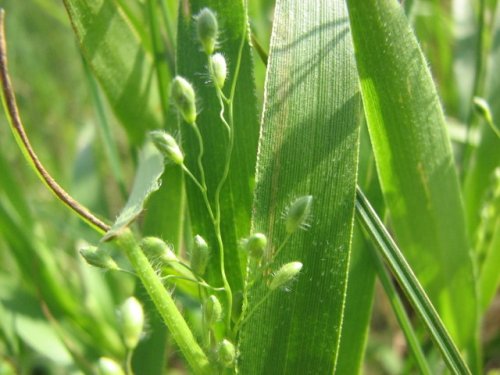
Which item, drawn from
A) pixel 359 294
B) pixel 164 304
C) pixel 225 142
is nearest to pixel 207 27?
pixel 225 142

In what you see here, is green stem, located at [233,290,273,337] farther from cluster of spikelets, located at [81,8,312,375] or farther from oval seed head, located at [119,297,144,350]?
oval seed head, located at [119,297,144,350]

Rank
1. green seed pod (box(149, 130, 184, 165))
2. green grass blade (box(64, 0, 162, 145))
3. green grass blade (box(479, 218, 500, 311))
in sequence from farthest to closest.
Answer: green grass blade (box(479, 218, 500, 311)), green grass blade (box(64, 0, 162, 145)), green seed pod (box(149, 130, 184, 165))

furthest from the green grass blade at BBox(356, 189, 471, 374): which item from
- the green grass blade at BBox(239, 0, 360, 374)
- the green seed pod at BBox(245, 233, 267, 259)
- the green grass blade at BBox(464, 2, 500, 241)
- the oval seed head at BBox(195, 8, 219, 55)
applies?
the green grass blade at BBox(464, 2, 500, 241)

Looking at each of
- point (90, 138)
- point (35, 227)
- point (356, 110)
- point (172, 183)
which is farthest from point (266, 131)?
point (90, 138)

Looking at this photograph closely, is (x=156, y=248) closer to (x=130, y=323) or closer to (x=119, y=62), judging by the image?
(x=130, y=323)

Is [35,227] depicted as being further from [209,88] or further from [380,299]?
[380,299]

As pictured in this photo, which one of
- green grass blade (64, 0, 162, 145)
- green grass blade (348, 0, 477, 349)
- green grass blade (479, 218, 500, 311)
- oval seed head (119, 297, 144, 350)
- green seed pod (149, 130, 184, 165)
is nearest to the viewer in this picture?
oval seed head (119, 297, 144, 350)

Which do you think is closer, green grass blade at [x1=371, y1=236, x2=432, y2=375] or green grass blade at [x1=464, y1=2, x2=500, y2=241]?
green grass blade at [x1=371, y1=236, x2=432, y2=375]

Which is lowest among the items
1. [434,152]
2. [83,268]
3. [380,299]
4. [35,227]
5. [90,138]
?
[380,299]

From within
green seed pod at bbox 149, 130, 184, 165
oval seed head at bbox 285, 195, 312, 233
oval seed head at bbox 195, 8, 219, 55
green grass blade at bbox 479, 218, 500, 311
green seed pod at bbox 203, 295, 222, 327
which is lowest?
green grass blade at bbox 479, 218, 500, 311
